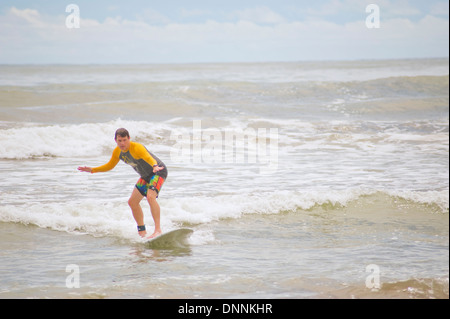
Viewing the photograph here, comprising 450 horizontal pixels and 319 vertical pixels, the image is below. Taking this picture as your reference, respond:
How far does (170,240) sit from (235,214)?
1.91 meters

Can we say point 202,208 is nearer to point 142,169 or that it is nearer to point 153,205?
point 153,205

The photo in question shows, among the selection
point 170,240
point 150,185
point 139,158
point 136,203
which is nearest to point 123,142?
Result: point 139,158

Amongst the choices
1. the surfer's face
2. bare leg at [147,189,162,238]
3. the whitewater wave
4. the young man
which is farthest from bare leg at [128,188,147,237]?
the surfer's face

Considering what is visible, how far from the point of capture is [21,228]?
715 cm

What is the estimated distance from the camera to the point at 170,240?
634cm

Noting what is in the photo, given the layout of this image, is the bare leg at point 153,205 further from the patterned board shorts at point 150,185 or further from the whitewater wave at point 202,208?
the whitewater wave at point 202,208

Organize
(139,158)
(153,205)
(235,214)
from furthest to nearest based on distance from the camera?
(235,214) < (153,205) < (139,158)

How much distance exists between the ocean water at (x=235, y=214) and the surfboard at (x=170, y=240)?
0.11 metres

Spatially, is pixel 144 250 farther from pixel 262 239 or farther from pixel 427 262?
pixel 427 262

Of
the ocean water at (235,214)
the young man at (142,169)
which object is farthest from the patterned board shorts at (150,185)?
the ocean water at (235,214)

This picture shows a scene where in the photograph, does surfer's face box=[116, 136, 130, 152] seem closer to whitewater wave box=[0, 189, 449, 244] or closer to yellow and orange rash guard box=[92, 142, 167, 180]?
yellow and orange rash guard box=[92, 142, 167, 180]

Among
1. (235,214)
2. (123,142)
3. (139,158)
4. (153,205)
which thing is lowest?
(235,214)
